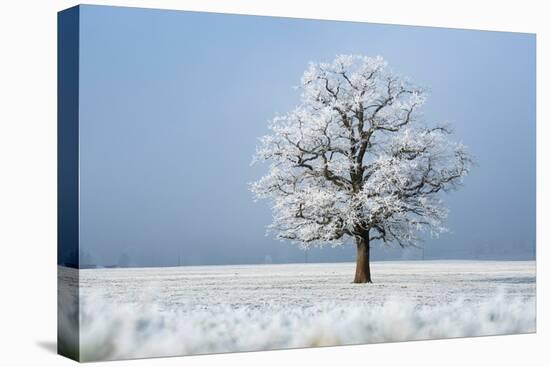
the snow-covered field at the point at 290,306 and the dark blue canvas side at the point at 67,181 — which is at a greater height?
the dark blue canvas side at the point at 67,181

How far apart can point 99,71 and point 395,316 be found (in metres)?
4.95

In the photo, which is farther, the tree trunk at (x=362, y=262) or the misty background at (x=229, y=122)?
the tree trunk at (x=362, y=262)

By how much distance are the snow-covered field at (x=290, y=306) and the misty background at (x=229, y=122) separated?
20 cm

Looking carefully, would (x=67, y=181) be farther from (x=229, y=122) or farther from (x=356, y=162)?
(x=356, y=162)

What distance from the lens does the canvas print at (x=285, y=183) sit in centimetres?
1450

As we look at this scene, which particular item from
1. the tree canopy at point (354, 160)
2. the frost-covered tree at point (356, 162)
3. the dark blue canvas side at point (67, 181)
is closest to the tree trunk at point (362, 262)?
the frost-covered tree at point (356, 162)

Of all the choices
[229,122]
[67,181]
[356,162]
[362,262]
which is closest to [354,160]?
[356,162]

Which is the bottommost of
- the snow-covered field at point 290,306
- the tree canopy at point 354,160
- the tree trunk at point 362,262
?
the snow-covered field at point 290,306

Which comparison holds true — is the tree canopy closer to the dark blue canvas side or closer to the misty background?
the misty background

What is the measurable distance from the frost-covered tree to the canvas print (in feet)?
0.08

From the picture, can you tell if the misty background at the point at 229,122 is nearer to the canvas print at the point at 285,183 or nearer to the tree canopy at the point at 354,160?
the canvas print at the point at 285,183

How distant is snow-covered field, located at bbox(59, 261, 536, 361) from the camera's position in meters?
14.4

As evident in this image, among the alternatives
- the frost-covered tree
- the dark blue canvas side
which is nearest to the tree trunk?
the frost-covered tree

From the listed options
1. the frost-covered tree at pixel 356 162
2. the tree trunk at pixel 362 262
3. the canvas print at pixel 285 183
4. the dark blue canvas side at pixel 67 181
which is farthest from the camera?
the tree trunk at pixel 362 262
